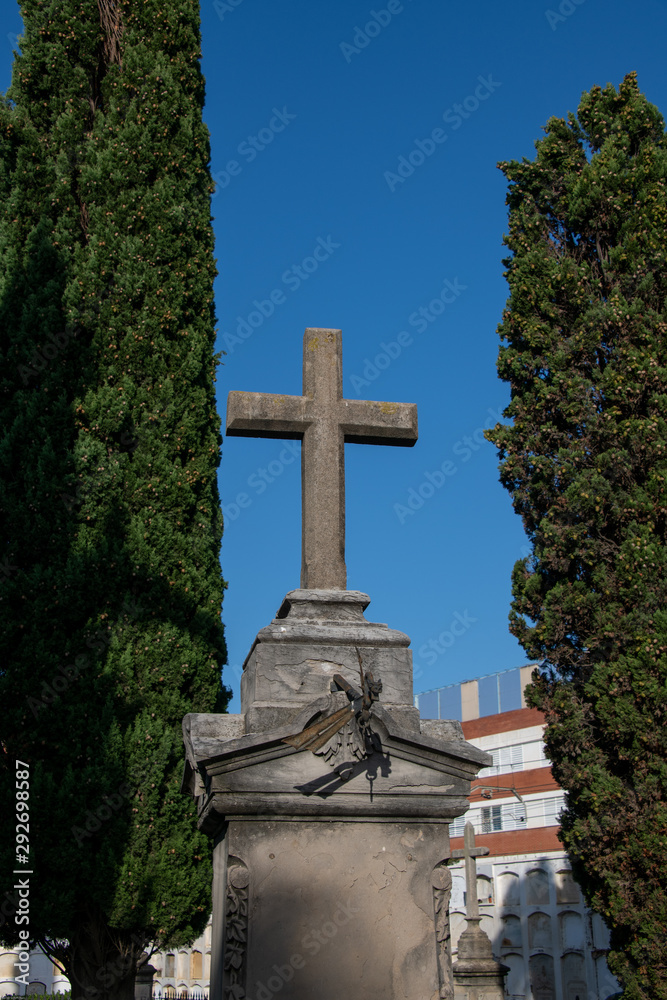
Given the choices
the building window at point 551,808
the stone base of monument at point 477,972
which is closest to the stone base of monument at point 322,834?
the stone base of monument at point 477,972

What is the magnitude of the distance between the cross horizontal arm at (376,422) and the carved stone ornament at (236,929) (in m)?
2.56

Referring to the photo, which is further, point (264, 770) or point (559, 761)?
point (559, 761)

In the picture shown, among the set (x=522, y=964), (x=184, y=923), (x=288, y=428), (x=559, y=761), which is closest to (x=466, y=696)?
(x=522, y=964)

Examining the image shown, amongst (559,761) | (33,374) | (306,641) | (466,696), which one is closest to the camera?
(306,641)

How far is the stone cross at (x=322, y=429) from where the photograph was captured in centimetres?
518

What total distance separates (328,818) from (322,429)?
2.24 meters

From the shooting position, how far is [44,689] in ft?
27.7

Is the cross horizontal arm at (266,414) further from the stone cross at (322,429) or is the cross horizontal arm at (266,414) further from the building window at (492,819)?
the building window at (492,819)

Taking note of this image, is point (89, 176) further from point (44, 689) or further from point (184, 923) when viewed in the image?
point (184, 923)

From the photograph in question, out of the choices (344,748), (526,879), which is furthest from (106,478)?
(526,879)

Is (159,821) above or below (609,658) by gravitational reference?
below

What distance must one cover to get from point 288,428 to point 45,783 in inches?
188

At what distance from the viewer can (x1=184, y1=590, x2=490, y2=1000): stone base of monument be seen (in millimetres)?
4152

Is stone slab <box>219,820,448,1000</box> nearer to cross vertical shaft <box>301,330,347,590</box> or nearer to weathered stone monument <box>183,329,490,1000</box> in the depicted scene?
weathered stone monument <box>183,329,490,1000</box>
